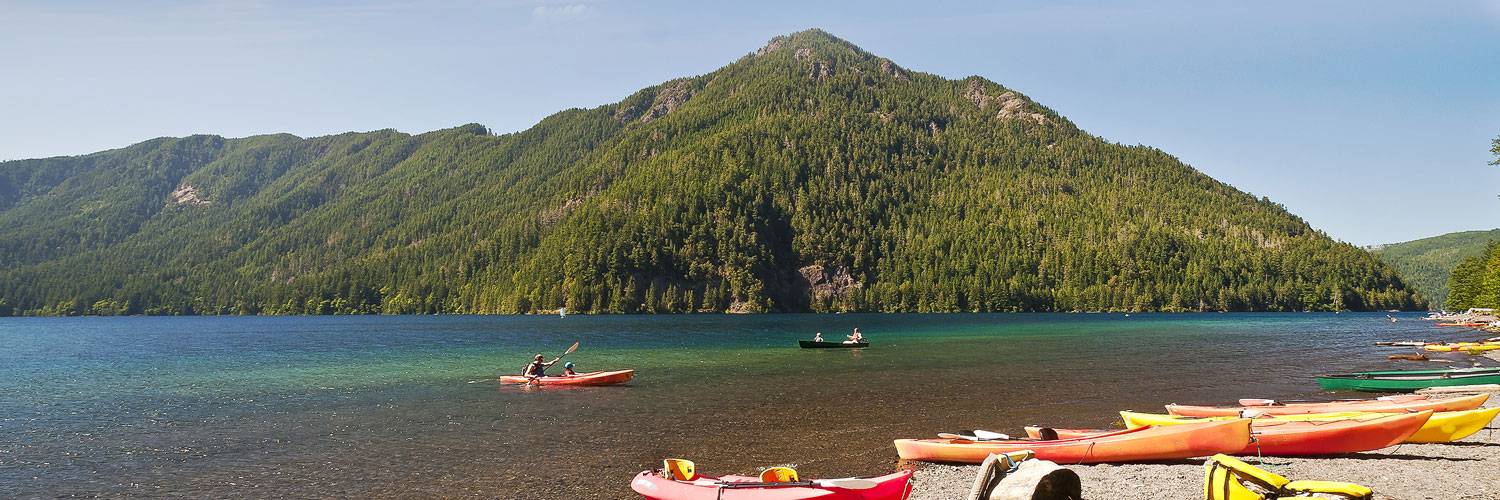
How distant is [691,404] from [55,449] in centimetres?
2317

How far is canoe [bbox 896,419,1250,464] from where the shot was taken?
2153cm

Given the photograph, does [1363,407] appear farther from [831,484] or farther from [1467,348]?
[1467,348]

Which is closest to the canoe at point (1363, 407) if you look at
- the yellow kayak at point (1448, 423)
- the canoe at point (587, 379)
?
the yellow kayak at point (1448, 423)

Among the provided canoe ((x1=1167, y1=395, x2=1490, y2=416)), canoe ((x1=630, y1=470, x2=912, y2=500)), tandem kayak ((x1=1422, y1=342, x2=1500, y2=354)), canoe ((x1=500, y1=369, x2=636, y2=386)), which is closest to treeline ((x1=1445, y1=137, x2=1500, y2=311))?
tandem kayak ((x1=1422, y1=342, x2=1500, y2=354))

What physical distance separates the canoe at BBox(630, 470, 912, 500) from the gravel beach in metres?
2.78

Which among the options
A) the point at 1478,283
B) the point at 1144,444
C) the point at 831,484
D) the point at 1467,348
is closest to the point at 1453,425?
the point at 1144,444

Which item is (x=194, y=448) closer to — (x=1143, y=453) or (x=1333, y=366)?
(x=1143, y=453)

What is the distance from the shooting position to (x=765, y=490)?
57.2ft

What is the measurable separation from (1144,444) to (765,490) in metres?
11.0

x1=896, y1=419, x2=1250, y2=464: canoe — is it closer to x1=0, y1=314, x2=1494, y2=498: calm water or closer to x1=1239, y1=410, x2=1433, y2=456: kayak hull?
x1=1239, y1=410, x2=1433, y2=456: kayak hull

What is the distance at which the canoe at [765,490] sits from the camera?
1695 cm

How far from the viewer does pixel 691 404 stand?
38.4 m

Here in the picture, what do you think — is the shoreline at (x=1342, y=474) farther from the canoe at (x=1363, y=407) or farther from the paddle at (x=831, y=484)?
the paddle at (x=831, y=484)

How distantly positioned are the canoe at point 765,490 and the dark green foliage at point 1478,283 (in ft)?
414
